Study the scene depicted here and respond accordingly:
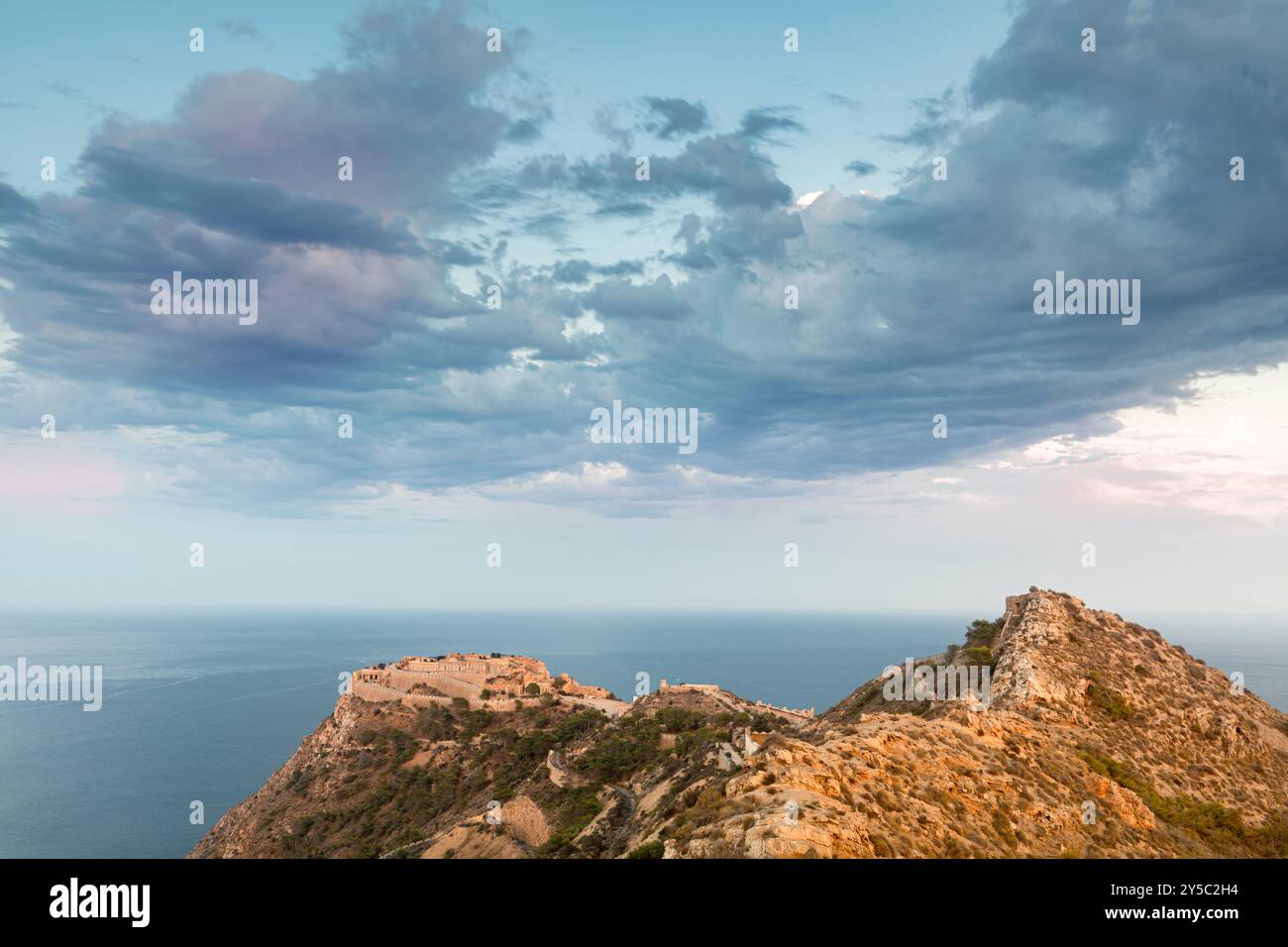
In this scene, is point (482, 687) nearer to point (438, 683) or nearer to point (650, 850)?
point (438, 683)

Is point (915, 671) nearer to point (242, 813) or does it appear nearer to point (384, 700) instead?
point (384, 700)

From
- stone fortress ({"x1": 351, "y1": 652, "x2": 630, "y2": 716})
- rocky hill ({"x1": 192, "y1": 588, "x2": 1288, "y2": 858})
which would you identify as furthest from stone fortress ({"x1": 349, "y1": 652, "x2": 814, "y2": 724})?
rocky hill ({"x1": 192, "y1": 588, "x2": 1288, "y2": 858})

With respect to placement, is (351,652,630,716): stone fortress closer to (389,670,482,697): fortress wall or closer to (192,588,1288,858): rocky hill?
(389,670,482,697): fortress wall

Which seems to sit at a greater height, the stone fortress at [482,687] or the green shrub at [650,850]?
the green shrub at [650,850]

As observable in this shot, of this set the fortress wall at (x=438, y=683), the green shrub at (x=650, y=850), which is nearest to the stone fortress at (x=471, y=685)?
the fortress wall at (x=438, y=683)

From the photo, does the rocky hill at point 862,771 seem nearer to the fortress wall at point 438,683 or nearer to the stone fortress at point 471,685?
the stone fortress at point 471,685
